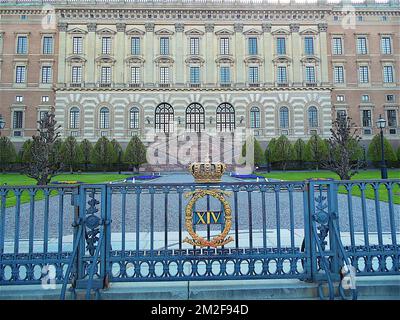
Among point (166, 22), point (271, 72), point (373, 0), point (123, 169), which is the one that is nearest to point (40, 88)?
point (123, 169)

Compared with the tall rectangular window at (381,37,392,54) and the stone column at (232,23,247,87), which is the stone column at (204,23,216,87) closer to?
the stone column at (232,23,247,87)

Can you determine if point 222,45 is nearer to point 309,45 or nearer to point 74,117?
point 309,45

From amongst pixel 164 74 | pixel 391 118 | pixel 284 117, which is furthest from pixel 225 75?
pixel 391 118

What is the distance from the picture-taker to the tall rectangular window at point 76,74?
40.2 m

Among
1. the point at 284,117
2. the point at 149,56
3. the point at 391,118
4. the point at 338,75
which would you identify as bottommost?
the point at 391,118

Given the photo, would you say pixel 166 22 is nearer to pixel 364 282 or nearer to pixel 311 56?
pixel 311 56

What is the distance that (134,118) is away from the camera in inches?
1597

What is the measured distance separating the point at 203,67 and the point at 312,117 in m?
17.0

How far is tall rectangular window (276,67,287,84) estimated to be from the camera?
136ft

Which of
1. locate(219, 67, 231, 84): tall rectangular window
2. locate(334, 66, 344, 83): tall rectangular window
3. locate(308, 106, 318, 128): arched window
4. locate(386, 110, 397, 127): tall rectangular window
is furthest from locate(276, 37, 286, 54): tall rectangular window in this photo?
locate(386, 110, 397, 127): tall rectangular window

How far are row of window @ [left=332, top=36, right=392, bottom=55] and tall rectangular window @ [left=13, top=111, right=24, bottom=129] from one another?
148 feet

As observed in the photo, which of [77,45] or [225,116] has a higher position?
[77,45]

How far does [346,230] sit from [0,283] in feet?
23.8

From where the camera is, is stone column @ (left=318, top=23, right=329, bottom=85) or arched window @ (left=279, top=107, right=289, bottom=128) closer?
arched window @ (left=279, top=107, right=289, bottom=128)
